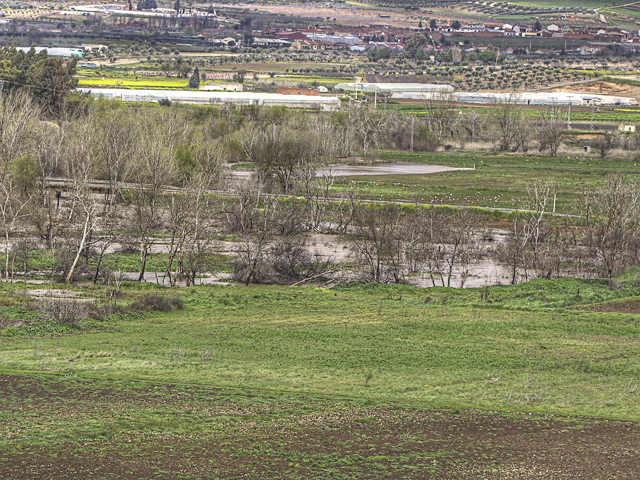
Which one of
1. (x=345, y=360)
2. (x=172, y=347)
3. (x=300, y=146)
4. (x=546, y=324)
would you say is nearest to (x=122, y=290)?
(x=172, y=347)

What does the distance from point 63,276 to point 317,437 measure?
82.0 ft

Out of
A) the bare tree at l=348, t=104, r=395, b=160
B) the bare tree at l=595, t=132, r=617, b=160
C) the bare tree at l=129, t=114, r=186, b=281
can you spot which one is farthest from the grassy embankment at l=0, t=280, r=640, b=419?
the bare tree at l=595, t=132, r=617, b=160

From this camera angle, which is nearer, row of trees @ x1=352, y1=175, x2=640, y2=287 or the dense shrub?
the dense shrub

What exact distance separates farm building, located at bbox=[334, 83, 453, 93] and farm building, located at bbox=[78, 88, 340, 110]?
20.9 metres

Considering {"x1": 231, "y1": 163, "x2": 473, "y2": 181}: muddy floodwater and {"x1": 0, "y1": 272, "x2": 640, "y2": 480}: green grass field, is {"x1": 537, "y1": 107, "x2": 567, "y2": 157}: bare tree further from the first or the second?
{"x1": 0, "y1": 272, "x2": 640, "y2": 480}: green grass field

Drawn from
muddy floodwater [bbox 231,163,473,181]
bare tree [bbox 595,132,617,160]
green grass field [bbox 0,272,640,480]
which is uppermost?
green grass field [bbox 0,272,640,480]

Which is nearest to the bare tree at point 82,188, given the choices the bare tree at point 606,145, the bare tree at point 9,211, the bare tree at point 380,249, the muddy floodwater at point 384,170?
the bare tree at point 9,211

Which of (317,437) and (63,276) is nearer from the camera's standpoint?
(317,437)

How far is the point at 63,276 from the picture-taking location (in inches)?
1645

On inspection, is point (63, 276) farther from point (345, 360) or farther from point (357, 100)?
point (357, 100)

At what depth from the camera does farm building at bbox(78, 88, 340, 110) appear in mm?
117994

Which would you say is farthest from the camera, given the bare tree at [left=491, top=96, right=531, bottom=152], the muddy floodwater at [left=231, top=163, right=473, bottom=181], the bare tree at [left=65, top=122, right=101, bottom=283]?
the bare tree at [left=491, top=96, right=531, bottom=152]

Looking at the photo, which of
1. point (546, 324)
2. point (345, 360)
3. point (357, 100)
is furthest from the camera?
point (357, 100)

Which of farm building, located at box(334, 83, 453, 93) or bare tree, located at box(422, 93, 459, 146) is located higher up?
farm building, located at box(334, 83, 453, 93)
